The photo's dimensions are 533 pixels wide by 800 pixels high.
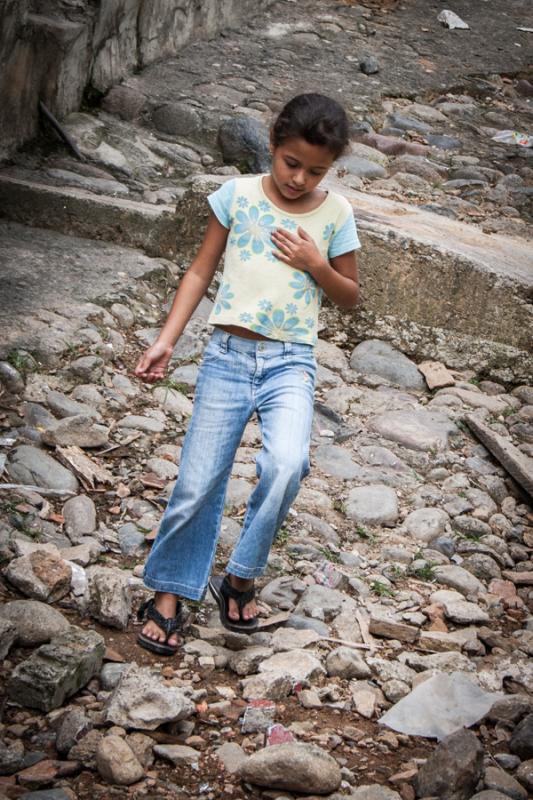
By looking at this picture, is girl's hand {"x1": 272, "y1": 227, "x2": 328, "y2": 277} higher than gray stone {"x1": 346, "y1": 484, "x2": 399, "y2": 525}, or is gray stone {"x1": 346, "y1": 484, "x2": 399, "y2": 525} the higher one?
girl's hand {"x1": 272, "y1": 227, "x2": 328, "y2": 277}

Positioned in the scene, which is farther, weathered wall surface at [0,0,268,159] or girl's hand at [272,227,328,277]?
weathered wall surface at [0,0,268,159]

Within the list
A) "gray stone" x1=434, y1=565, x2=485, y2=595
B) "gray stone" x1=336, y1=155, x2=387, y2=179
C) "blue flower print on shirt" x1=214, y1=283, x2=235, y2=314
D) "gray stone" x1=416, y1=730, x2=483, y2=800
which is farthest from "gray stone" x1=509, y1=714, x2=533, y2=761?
"gray stone" x1=336, y1=155, x2=387, y2=179

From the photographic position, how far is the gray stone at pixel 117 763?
2.09 metres

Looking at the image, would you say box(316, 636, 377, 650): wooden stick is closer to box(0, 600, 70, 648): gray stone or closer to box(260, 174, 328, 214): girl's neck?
box(0, 600, 70, 648): gray stone

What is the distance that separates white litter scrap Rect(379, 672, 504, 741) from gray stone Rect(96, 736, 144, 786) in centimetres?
71

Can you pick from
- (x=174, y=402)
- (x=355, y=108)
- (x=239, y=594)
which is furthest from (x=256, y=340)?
(x=355, y=108)

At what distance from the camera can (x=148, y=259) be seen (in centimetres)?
516

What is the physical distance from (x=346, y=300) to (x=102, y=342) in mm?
1837

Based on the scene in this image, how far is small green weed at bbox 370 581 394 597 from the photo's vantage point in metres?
3.23

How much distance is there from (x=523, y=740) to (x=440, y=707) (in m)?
0.25

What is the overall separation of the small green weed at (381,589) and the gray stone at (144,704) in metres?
1.03

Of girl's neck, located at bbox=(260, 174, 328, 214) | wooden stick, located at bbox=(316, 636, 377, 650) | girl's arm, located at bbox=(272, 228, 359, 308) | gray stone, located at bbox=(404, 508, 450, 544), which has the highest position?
girl's neck, located at bbox=(260, 174, 328, 214)

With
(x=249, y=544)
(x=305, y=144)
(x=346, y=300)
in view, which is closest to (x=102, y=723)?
(x=249, y=544)

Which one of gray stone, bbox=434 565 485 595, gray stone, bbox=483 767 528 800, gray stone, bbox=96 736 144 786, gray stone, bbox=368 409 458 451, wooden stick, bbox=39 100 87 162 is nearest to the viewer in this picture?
gray stone, bbox=96 736 144 786
